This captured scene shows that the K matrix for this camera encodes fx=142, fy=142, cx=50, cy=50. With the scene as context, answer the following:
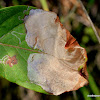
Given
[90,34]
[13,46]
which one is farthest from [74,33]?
[13,46]

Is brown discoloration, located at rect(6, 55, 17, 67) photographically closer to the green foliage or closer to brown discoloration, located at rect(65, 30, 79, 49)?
brown discoloration, located at rect(65, 30, 79, 49)

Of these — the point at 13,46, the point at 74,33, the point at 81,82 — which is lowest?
the point at 74,33

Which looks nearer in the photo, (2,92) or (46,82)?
(46,82)

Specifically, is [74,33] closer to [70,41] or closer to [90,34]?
[90,34]

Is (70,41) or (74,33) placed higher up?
(70,41)

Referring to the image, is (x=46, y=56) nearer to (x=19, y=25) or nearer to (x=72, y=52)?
(x=72, y=52)

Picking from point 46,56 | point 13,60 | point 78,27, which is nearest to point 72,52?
point 46,56
